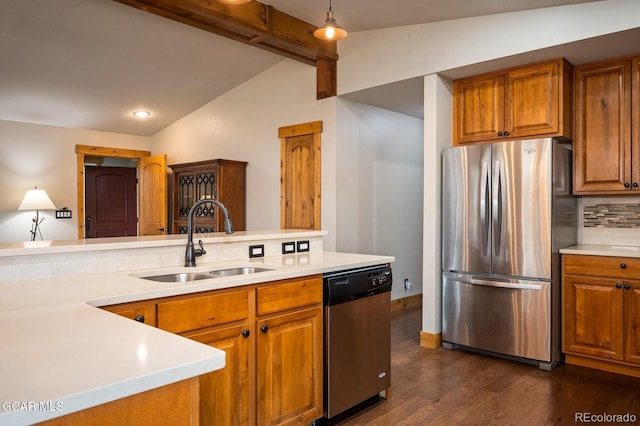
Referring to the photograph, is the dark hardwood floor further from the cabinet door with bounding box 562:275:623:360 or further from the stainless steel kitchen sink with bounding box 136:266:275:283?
the stainless steel kitchen sink with bounding box 136:266:275:283

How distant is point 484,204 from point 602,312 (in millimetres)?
1099

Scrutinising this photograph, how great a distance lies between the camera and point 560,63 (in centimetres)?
341

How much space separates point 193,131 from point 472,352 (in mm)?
4573

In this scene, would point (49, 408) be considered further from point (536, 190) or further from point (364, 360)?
point (536, 190)

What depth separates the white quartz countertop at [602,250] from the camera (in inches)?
123

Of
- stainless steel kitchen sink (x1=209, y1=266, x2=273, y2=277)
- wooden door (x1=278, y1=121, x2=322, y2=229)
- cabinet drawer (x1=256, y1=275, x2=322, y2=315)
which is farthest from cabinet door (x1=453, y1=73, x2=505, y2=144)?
stainless steel kitchen sink (x1=209, y1=266, x2=273, y2=277)

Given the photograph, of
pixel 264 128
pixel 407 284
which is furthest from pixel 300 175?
pixel 407 284

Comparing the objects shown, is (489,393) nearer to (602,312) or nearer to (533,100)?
(602,312)

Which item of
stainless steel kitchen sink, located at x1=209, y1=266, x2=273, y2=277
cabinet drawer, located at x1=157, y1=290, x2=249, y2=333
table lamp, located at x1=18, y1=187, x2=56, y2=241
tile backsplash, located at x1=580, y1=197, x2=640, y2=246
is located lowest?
cabinet drawer, located at x1=157, y1=290, x2=249, y2=333

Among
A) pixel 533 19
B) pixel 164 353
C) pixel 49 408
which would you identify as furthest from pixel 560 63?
pixel 49 408

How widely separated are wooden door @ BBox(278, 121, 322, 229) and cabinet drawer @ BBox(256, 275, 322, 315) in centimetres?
240

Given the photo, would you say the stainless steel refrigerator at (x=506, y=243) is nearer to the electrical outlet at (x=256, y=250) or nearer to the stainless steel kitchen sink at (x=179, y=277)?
the electrical outlet at (x=256, y=250)

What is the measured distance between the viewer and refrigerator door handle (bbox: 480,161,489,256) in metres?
3.57

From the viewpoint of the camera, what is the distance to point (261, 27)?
380cm
